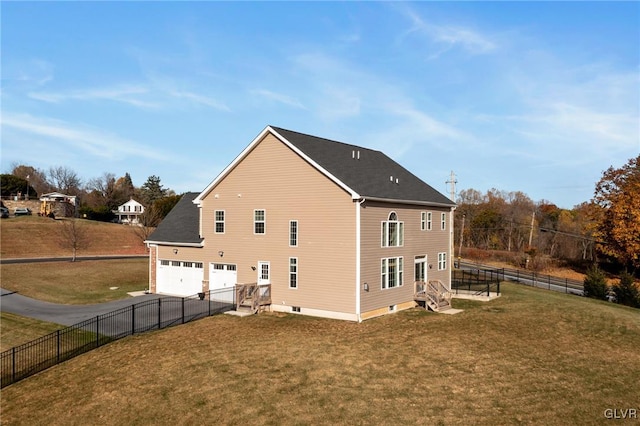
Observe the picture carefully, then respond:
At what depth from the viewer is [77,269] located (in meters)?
41.6

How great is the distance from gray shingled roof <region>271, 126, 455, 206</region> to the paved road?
1363 cm

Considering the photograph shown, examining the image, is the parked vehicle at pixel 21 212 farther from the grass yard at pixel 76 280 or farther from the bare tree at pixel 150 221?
the grass yard at pixel 76 280

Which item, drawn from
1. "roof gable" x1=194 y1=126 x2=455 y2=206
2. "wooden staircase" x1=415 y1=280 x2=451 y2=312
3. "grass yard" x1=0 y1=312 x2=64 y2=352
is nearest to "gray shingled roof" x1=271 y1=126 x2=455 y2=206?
"roof gable" x1=194 y1=126 x2=455 y2=206

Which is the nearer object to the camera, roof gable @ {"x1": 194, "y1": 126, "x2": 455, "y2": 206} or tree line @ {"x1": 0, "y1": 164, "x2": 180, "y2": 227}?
roof gable @ {"x1": 194, "y1": 126, "x2": 455, "y2": 206}

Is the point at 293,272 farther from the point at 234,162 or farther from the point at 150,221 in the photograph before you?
the point at 150,221

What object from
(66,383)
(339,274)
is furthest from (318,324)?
(66,383)

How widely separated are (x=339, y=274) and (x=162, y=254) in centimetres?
1389

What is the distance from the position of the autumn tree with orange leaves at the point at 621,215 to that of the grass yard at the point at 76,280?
1682 inches

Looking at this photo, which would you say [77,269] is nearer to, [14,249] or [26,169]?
[14,249]

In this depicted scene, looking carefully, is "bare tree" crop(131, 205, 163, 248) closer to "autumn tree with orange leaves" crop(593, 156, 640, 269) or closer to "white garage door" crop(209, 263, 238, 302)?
"white garage door" crop(209, 263, 238, 302)

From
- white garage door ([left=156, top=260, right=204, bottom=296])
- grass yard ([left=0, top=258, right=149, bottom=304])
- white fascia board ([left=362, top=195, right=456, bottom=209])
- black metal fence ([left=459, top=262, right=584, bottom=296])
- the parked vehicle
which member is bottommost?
black metal fence ([left=459, top=262, right=584, bottom=296])

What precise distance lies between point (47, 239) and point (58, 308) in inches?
1601

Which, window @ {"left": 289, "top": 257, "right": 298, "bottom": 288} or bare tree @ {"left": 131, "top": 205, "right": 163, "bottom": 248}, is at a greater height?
bare tree @ {"left": 131, "top": 205, "right": 163, "bottom": 248}

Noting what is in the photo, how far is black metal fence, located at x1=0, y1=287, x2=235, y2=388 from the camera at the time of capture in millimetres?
17406
